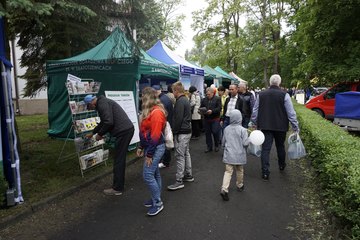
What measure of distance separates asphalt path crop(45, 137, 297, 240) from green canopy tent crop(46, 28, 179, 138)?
3161mm

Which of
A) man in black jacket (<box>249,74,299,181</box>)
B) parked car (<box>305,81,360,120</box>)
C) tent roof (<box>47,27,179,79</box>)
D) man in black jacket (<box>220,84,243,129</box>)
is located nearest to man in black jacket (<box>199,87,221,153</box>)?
man in black jacket (<box>220,84,243,129</box>)

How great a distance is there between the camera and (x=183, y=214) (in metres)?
4.24

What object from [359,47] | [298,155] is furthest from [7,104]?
[359,47]

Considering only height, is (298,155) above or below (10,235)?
above

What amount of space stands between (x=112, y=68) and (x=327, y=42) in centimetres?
1005

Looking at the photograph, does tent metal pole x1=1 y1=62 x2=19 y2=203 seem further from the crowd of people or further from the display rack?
the display rack

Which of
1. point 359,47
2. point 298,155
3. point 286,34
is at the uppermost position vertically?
point 286,34

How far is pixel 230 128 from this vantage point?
15.7 ft

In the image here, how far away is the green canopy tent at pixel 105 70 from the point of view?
7512 mm

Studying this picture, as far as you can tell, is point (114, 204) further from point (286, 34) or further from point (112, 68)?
point (286, 34)

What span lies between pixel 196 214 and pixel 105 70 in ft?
18.0

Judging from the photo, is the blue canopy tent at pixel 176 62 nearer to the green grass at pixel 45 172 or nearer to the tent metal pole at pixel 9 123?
the green grass at pixel 45 172

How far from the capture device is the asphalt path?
3695mm

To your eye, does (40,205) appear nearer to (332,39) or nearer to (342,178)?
(342,178)
